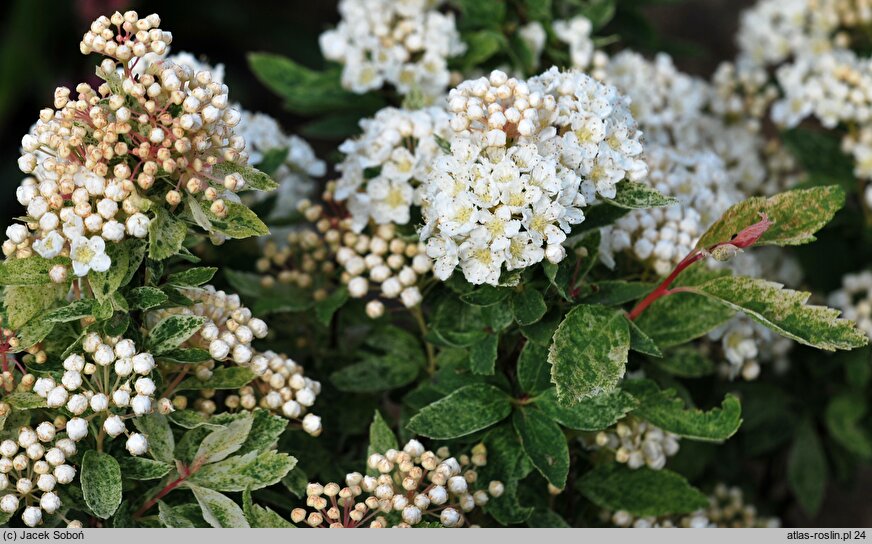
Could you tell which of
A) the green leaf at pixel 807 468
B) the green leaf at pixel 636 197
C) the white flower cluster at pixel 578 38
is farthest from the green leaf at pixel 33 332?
the green leaf at pixel 807 468

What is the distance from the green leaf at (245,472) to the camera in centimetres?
132

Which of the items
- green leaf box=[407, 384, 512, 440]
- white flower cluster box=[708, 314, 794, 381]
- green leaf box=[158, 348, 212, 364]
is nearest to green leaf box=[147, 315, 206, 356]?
green leaf box=[158, 348, 212, 364]

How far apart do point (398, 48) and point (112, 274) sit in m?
0.89

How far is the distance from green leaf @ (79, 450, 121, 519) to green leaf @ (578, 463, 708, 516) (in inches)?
29.4

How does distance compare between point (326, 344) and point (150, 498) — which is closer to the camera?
point (150, 498)

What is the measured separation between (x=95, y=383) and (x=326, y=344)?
1.78 feet

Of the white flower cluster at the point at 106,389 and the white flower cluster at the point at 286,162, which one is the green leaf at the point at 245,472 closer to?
the white flower cluster at the point at 106,389

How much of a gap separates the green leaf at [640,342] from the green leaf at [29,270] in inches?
31.0

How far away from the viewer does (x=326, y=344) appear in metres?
1.79

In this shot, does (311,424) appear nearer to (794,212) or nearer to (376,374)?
(376,374)

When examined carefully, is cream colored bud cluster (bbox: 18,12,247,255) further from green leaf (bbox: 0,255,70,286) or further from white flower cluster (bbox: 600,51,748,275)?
white flower cluster (bbox: 600,51,748,275)

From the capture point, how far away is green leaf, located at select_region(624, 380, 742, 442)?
1406 millimetres
